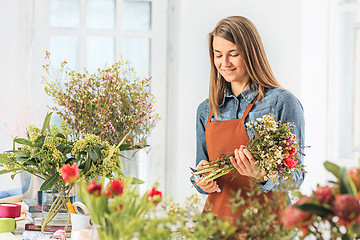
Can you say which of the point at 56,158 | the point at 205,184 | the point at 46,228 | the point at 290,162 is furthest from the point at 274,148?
the point at 46,228

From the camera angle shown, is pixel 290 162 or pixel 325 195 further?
pixel 290 162

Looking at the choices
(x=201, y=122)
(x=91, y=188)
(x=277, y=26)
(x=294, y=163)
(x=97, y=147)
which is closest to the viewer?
(x=91, y=188)

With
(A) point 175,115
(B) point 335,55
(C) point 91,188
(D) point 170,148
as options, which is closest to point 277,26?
(B) point 335,55

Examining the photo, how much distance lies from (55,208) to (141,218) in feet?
2.74

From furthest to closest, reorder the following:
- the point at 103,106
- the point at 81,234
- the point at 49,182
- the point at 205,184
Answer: the point at 103,106 < the point at 205,184 < the point at 49,182 < the point at 81,234

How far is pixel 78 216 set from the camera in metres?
1.46

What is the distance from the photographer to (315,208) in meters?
0.81

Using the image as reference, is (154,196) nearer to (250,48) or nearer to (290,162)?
(290,162)

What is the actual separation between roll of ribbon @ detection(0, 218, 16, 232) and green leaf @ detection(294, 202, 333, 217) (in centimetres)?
121

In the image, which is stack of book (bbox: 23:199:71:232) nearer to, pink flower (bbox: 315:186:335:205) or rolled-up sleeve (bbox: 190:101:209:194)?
rolled-up sleeve (bbox: 190:101:209:194)

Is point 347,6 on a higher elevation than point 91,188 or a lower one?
higher

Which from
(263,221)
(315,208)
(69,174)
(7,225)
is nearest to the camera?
(315,208)

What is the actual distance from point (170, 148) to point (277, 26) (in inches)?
50.4

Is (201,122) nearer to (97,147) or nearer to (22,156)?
(97,147)
